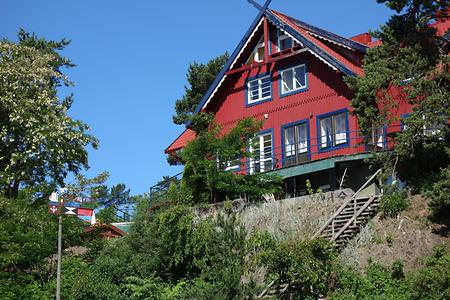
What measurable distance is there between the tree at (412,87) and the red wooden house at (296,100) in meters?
4.04

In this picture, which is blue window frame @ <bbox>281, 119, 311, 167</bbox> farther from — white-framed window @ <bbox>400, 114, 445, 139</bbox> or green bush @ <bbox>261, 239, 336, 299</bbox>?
green bush @ <bbox>261, 239, 336, 299</bbox>

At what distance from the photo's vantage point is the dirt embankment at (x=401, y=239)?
89.7ft

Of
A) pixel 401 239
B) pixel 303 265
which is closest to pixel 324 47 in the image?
pixel 401 239

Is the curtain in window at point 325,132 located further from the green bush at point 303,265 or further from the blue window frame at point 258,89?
the green bush at point 303,265

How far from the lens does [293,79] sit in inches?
1574

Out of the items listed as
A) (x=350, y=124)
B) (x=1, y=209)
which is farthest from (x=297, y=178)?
(x=1, y=209)

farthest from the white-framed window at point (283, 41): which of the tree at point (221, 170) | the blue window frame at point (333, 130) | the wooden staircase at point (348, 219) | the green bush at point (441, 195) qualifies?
the green bush at point (441, 195)

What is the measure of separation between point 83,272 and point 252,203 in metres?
7.10

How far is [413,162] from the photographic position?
30.5 meters

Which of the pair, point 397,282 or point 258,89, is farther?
point 258,89

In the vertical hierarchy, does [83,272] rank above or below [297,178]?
below

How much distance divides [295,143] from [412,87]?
400 inches

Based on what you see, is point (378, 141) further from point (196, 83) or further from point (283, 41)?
point (196, 83)

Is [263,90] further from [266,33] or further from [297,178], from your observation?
[297,178]
